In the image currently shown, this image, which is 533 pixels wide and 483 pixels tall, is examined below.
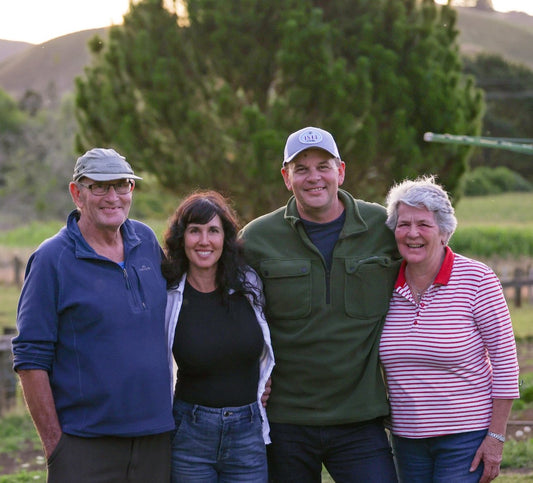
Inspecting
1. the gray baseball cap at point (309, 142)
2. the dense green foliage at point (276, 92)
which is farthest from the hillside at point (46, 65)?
the gray baseball cap at point (309, 142)

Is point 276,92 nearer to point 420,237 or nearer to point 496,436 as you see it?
point 420,237

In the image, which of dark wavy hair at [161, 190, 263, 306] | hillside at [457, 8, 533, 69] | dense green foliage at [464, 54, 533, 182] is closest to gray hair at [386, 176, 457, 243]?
dark wavy hair at [161, 190, 263, 306]

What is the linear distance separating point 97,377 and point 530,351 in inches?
402

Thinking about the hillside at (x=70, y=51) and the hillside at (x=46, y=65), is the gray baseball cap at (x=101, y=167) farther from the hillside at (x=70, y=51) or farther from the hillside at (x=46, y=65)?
the hillside at (x=70, y=51)

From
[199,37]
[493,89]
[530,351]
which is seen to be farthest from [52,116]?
[530,351]

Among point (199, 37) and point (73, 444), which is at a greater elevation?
point (199, 37)

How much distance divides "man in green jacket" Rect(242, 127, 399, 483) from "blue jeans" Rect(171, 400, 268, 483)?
0.23 metres

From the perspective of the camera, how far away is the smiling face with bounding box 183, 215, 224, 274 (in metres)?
3.68

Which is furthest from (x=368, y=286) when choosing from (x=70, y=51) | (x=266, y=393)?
(x=70, y=51)

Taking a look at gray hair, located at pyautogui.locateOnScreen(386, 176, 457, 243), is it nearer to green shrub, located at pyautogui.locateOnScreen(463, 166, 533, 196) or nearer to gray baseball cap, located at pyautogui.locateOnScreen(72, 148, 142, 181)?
gray baseball cap, located at pyautogui.locateOnScreen(72, 148, 142, 181)

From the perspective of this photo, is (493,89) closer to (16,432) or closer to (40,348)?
(16,432)

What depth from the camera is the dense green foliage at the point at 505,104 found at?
4188 centimetres

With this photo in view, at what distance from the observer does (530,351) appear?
12.5 meters

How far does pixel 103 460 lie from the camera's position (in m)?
3.40
